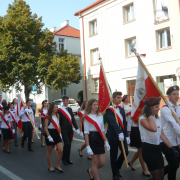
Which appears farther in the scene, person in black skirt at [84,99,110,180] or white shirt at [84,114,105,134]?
white shirt at [84,114,105,134]

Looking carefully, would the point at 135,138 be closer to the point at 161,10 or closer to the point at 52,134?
the point at 52,134

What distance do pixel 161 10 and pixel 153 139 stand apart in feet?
50.7

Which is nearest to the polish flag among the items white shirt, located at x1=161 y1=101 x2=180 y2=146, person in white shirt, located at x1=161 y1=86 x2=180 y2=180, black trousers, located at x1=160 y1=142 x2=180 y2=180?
person in white shirt, located at x1=161 y1=86 x2=180 y2=180

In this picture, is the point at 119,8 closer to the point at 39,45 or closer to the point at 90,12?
the point at 90,12

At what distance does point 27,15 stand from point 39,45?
10.6 feet

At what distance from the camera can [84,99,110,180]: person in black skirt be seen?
4.50 meters

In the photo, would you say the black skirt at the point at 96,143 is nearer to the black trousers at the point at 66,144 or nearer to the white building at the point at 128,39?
the black trousers at the point at 66,144

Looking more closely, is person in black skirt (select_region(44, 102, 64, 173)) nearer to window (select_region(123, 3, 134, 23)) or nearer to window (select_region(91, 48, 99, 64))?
window (select_region(123, 3, 134, 23))

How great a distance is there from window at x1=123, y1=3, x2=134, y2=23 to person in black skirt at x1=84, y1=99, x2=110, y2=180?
1629cm

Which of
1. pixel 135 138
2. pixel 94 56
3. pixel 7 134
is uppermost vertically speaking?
pixel 94 56

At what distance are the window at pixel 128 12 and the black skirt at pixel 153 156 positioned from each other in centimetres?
1736

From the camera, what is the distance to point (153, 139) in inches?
141

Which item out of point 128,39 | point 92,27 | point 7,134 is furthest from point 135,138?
point 92,27

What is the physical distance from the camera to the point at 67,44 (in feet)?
113
